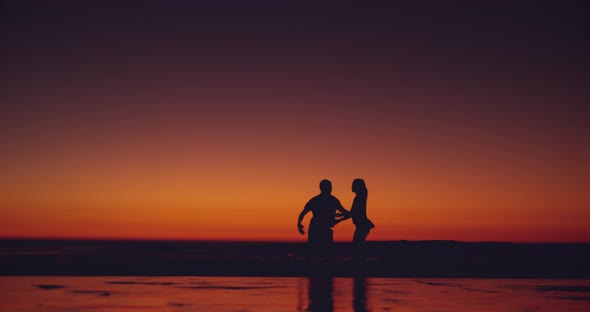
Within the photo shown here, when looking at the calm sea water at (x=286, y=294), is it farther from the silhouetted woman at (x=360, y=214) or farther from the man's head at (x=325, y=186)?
the man's head at (x=325, y=186)

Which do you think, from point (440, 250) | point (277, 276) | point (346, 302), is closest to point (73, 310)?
point (346, 302)

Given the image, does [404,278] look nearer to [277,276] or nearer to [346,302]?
[277,276]

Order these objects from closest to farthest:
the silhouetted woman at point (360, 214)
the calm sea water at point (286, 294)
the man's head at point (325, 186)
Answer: the calm sea water at point (286, 294), the man's head at point (325, 186), the silhouetted woman at point (360, 214)

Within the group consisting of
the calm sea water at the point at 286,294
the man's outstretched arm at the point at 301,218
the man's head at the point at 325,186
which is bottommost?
the calm sea water at the point at 286,294

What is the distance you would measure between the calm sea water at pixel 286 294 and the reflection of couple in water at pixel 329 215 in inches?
112

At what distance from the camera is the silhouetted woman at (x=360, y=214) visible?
17781 millimetres

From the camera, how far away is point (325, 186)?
57.6ft

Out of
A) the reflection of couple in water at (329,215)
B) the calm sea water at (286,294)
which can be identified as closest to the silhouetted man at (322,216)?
the reflection of couple in water at (329,215)

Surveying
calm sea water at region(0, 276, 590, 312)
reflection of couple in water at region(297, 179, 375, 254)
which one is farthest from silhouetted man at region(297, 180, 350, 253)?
calm sea water at region(0, 276, 590, 312)

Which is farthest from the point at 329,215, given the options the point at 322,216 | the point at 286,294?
the point at 286,294

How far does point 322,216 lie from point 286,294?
6.41 m

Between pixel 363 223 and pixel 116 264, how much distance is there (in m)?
7.24

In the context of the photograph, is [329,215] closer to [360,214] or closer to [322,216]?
[322,216]

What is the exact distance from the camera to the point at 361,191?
1792cm
